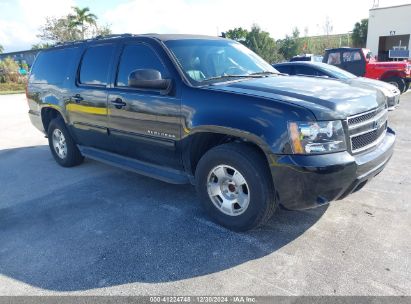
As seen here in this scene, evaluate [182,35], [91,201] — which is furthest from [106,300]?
[182,35]

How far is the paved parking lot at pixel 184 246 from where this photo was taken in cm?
268

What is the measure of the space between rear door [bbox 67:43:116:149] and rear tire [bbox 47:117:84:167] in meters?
0.40

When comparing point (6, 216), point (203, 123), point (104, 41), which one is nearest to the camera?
point (203, 123)

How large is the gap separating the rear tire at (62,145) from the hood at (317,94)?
3.17 meters

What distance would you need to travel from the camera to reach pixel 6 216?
13.4ft

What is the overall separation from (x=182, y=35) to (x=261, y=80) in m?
1.27

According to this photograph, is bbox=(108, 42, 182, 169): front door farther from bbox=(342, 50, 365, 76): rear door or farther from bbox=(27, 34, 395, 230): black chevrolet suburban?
bbox=(342, 50, 365, 76): rear door

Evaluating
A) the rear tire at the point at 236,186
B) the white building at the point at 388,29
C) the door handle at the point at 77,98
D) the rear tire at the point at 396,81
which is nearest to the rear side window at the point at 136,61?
the door handle at the point at 77,98

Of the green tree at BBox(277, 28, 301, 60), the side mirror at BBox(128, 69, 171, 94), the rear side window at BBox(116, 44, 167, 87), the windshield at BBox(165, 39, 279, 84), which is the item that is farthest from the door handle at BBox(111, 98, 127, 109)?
the green tree at BBox(277, 28, 301, 60)

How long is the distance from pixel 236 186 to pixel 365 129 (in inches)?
50.8

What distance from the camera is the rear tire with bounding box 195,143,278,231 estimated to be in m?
3.08

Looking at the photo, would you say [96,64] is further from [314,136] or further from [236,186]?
[314,136]

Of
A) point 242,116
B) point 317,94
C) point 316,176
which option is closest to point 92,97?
point 242,116

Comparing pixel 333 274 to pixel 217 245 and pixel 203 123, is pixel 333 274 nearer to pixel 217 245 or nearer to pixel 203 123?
pixel 217 245
